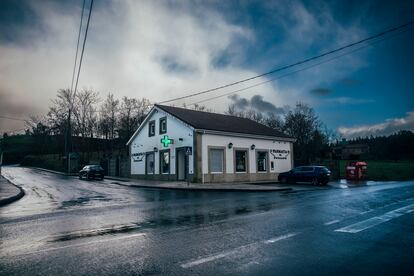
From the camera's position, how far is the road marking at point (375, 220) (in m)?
7.24

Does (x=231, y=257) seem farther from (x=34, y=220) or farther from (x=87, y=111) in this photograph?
(x=87, y=111)

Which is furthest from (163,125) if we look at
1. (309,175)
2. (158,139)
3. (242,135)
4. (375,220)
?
(375,220)

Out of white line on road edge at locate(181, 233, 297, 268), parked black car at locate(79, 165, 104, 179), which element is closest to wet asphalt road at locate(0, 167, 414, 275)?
white line on road edge at locate(181, 233, 297, 268)

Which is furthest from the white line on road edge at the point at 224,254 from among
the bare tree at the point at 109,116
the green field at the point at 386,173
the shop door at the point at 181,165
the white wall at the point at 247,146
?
the bare tree at the point at 109,116

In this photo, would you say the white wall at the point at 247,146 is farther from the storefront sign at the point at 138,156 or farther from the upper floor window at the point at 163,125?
the storefront sign at the point at 138,156

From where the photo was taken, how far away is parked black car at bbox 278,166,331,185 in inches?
1008

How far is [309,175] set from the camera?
26.3 meters

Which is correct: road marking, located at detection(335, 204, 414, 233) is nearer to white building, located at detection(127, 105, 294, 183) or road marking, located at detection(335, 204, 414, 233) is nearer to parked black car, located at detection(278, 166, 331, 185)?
parked black car, located at detection(278, 166, 331, 185)

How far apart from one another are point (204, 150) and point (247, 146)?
198 inches

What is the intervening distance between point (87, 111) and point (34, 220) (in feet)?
151

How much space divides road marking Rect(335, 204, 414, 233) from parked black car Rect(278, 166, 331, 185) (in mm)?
14693

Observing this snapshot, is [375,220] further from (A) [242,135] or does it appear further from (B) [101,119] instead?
(B) [101,119]

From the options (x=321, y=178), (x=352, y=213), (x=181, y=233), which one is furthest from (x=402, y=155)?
(x=181, y=233)

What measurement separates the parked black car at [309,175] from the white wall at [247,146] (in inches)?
128
